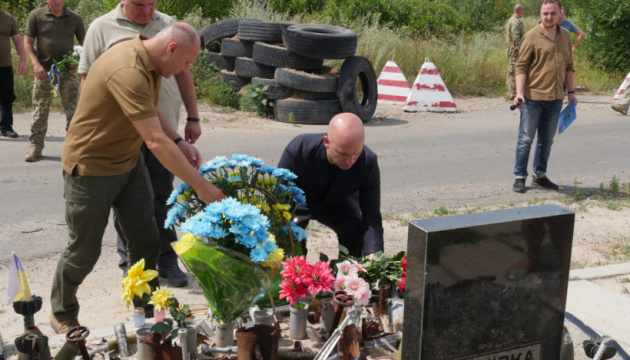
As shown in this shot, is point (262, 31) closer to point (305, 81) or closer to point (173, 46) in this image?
point (305, 81)

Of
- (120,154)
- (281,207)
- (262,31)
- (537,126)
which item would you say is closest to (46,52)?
(262,31)

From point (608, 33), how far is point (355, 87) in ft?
32.3

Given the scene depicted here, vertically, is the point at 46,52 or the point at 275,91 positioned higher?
the point at 46,52

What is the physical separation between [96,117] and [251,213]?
1232 millimetres

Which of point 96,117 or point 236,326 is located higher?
point 96,117

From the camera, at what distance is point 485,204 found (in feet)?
25.4

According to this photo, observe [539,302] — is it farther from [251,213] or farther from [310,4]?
[310,4]

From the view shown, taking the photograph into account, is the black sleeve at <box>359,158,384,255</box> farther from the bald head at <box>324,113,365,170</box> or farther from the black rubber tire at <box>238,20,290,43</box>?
the black rubber tire at <box>238,20,290,43</box>

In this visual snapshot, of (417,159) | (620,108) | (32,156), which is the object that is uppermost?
(32,156)

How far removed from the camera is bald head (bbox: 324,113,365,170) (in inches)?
175

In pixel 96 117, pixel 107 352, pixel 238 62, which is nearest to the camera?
Result: pixel 107 352

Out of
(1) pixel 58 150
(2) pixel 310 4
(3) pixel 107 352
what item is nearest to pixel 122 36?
(3) pixel 107 352

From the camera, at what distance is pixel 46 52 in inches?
348

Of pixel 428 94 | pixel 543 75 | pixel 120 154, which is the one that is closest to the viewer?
pixel 120 154
